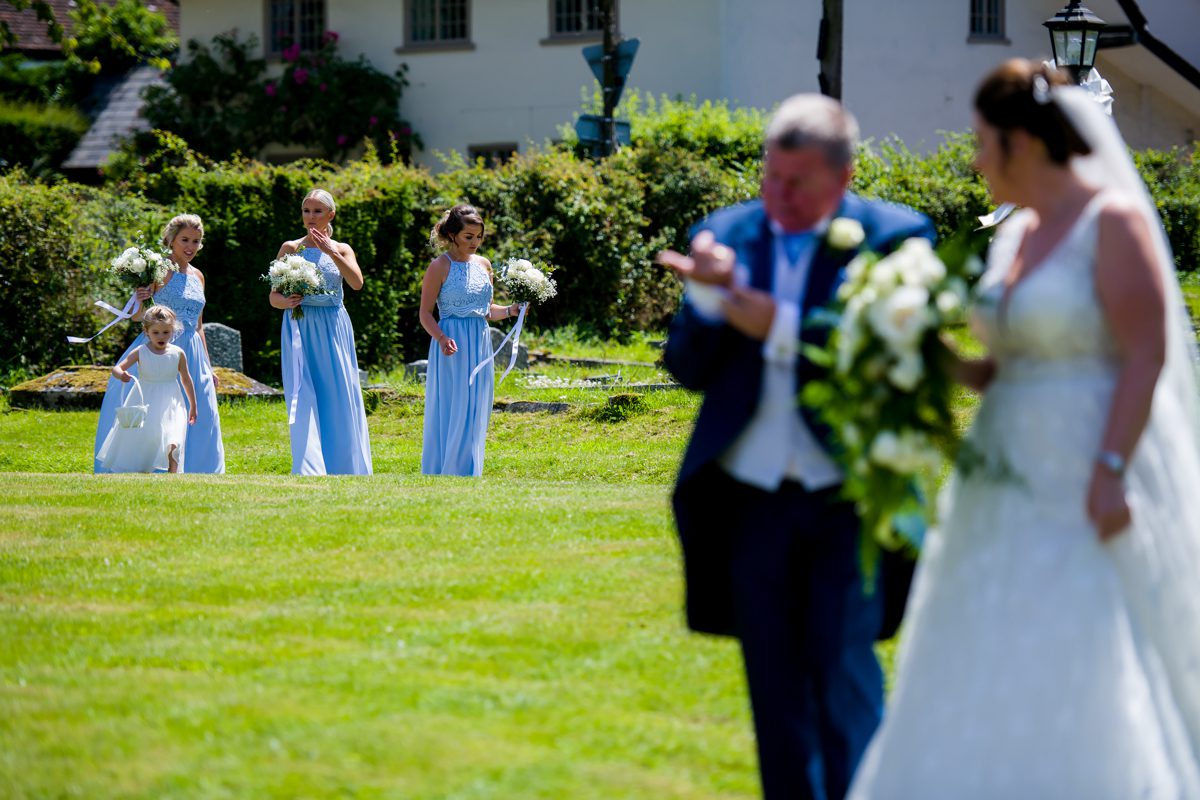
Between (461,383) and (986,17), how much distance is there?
23.2 meters

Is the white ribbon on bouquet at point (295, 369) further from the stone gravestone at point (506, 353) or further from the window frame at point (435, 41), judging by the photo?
the window frame at point (435, 41)

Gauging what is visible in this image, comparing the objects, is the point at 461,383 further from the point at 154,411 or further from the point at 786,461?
the point at 786,461

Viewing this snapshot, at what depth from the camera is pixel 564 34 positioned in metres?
32.6

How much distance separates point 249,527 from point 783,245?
5.80 m

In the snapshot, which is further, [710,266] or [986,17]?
[986,17]

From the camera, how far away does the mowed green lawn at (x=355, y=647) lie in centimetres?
558

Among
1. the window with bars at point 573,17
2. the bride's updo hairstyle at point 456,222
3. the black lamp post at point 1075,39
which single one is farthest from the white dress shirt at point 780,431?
the window with bars at point 573,17

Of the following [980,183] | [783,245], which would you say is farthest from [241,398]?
[783,245]

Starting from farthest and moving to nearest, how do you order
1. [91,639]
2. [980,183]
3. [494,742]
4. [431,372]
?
[980,183]
[431,372]
[91,639]
[494,742]

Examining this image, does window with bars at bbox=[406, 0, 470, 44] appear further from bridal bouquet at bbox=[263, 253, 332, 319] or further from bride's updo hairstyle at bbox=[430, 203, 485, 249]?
bride's updo hairstyle at bbox=[430, 203, 485, 249]

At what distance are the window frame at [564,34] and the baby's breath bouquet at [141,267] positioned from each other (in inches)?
770

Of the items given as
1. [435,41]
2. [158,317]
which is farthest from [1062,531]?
[435,41]

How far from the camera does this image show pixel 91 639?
24.0 ft

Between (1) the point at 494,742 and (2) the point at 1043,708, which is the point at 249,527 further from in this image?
(2) the point at 1043,708
